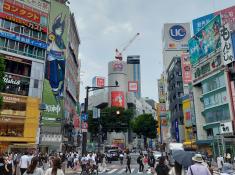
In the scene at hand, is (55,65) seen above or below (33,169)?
above

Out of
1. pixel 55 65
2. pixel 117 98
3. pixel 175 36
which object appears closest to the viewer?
pixel 55 65

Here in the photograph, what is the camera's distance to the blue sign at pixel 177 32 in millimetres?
86938

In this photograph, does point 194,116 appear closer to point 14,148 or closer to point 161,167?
point 14,148

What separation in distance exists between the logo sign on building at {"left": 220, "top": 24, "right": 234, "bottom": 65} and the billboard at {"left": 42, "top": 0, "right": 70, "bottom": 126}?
28.2 metres

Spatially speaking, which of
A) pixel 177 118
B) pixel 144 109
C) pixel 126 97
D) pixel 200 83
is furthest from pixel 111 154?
pixel 144 109

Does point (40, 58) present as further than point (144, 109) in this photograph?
No

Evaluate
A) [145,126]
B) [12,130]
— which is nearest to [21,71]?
[12,130]

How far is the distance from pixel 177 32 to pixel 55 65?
2081 inches

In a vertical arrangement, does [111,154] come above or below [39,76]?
below

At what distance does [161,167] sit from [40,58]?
132 feet

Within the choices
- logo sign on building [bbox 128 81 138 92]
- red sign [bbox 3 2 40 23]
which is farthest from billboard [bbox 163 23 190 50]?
→ red sign [bbox 3 2 40 23]

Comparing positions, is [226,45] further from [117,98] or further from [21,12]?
[117,98]

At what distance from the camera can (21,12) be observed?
4288cm

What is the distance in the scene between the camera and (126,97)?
102 meters
